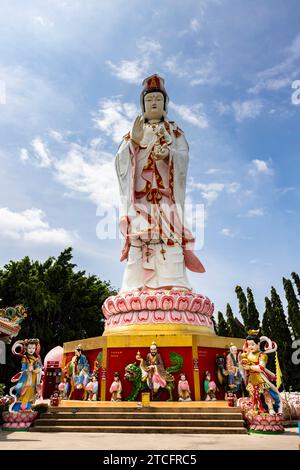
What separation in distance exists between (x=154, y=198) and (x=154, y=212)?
1.91 ft

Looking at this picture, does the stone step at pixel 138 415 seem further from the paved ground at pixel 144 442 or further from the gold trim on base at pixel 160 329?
the gold trim on base at pixel 160 329

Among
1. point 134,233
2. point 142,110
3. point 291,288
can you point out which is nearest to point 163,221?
point 134,233

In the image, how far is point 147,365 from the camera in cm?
1077

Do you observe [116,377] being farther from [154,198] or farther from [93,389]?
[154,198]

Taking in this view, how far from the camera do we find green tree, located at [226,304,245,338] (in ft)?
88.8

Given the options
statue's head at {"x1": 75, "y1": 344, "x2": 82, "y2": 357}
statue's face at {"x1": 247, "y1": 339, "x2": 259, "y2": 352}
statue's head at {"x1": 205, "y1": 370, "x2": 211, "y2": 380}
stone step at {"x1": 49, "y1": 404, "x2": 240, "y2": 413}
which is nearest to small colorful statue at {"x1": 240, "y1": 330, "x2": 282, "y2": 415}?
statue's face at {"x1": 247, "y1": 339, "x2": 259, "y2": 352}

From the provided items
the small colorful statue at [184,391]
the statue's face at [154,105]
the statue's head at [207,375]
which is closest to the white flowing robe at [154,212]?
the statue's face at [154,105]

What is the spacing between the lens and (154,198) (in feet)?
49.1

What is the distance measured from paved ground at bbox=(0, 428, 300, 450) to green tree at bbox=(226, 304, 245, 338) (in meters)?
19.8

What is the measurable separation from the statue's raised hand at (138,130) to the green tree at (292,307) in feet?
47.0

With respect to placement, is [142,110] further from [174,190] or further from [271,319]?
[271,319]

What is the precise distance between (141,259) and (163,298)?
2145 millimetres

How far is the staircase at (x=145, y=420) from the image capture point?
7871 millimetres

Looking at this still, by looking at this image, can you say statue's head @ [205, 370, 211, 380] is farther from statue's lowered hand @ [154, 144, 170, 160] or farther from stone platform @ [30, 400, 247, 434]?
statue's lowered hand @ [154, 144, 170, 160]
